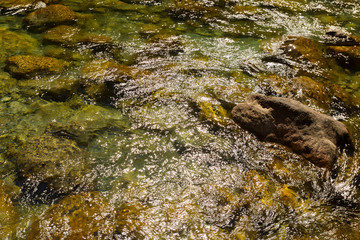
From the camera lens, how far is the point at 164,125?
4492 millimetres

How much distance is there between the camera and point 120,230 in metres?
3.08

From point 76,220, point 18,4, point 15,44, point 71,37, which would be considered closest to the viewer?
point 76,220

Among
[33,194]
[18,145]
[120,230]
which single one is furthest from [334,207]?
[18,145]

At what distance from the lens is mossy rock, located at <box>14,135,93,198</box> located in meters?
3.54

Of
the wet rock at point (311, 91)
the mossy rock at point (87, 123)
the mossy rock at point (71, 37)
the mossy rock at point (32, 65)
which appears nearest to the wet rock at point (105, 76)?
the mossy rock at point (87, 123)

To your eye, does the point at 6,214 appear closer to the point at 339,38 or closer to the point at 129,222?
the point at 129,222

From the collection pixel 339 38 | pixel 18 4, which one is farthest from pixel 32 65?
pixel 339 38

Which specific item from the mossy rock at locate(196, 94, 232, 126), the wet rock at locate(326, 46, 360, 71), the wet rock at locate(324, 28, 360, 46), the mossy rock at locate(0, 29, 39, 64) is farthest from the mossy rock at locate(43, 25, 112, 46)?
the wet rock at locate(324, 28, 360, 46)

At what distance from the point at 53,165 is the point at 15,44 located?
4155 mm

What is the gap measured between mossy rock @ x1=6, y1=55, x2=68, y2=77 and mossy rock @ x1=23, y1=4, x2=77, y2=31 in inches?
67.4

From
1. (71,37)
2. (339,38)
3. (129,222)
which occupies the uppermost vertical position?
(71,37)

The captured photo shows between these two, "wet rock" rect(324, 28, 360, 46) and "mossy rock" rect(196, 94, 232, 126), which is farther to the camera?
"wet rock" rect(324, 28, 360, 46)

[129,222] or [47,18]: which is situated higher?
[47,18]

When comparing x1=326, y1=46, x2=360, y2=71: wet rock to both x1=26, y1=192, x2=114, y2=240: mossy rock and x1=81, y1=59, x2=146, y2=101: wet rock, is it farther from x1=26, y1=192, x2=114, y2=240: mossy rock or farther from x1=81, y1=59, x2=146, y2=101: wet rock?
x1=26, y1=192, x2=114, y2=240: mossy rock
